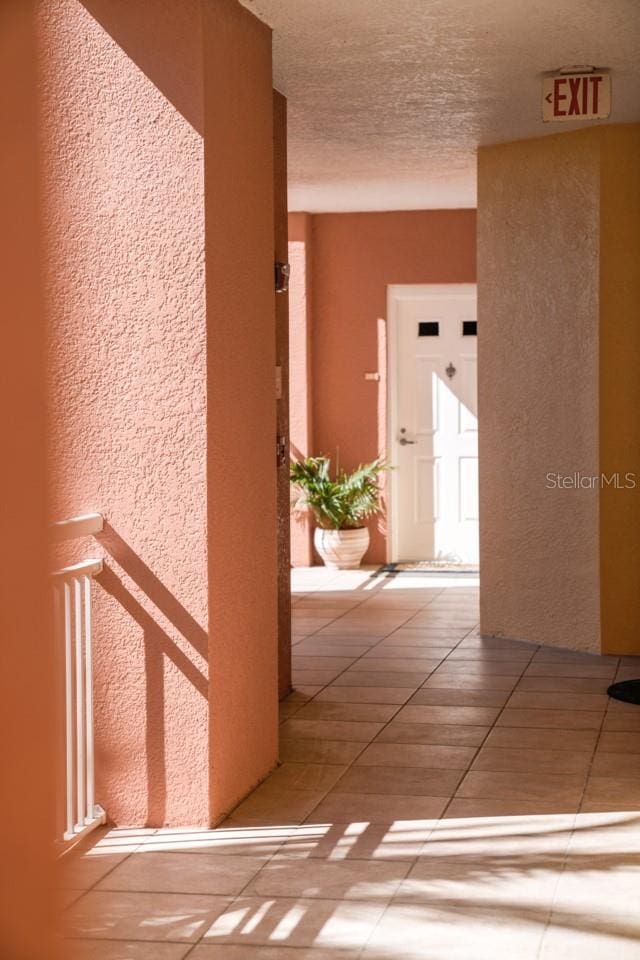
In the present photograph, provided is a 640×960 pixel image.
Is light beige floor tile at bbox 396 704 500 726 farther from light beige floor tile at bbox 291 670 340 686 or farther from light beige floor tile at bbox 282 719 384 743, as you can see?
light beige floor tile at bbox 291 670 340 686

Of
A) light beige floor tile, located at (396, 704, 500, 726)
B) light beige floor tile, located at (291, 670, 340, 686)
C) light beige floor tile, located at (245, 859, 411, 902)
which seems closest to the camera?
light beige floor tile, located at (245, 859, 411, 902)

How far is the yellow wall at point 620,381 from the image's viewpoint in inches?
242

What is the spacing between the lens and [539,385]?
6.48m

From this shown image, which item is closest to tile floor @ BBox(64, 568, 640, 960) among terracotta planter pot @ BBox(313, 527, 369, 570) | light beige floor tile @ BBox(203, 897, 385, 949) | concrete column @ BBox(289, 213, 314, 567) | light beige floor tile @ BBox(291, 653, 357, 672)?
light beige floor tile @ BBox(203, 897, 385, 949)

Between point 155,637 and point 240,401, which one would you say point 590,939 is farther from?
point 240,401

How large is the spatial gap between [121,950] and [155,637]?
41.3 inches

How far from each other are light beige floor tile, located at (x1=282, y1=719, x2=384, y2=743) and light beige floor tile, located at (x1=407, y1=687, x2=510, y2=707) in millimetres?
406

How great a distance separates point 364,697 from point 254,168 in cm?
240

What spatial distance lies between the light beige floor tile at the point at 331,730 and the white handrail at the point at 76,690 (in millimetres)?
1179

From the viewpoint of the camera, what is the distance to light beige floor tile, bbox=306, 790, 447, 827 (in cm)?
377

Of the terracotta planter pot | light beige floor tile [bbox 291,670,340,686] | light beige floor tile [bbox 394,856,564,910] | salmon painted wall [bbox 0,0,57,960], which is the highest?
salmon painted wall [bbox 0,0,57,960]

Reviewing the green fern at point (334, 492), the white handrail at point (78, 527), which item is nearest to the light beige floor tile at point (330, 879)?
the white handrail at point (78, 527)

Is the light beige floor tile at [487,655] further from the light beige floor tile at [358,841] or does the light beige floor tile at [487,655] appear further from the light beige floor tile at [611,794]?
the light beige floor tile at [358,841]

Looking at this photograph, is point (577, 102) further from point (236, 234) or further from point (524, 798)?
point (524, 798)
